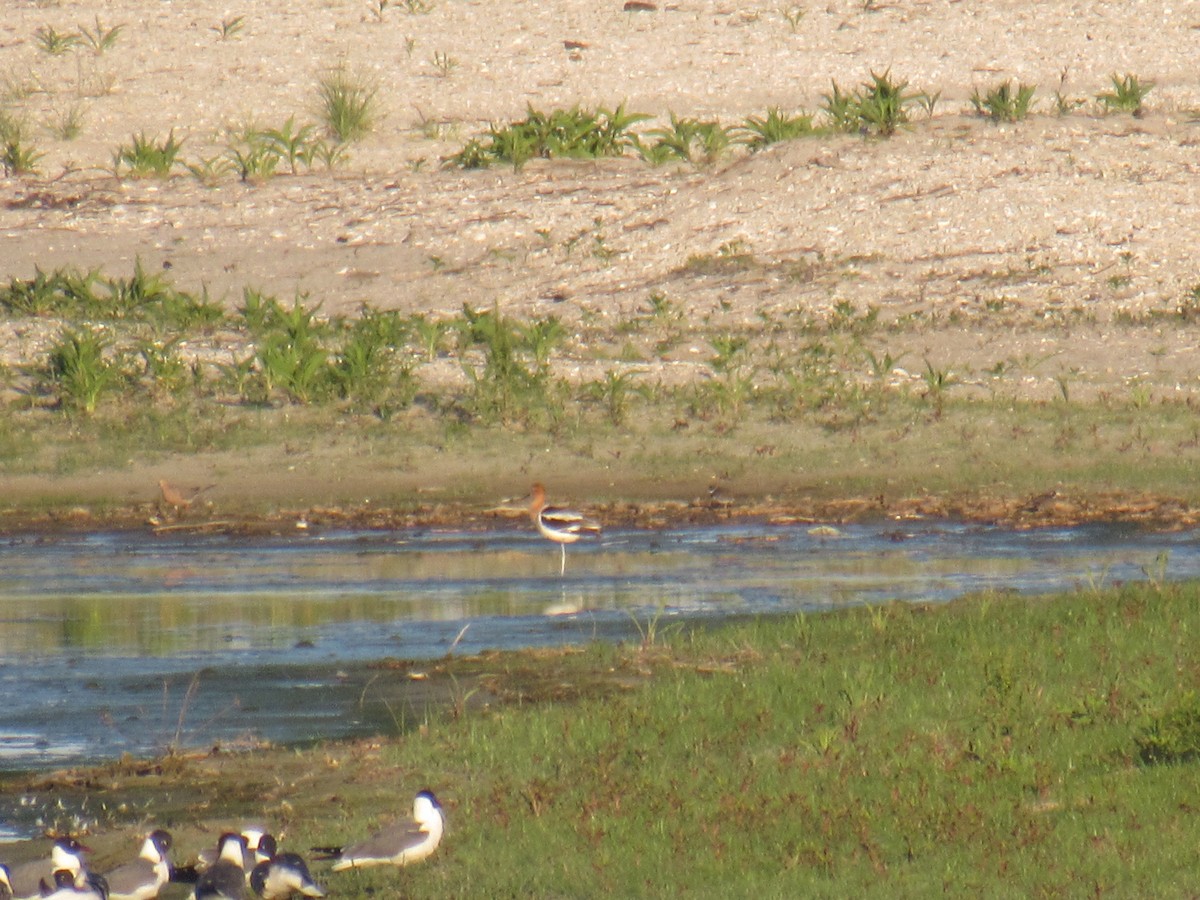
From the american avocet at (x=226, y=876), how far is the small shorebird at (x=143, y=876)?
129 mm

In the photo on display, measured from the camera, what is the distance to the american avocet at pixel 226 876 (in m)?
6.47

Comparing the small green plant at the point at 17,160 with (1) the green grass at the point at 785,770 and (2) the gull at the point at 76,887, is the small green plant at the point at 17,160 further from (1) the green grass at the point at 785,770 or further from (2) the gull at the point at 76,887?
(2) the gull at the point at 76,887

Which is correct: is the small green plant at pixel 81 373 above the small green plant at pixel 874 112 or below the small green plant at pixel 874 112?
below

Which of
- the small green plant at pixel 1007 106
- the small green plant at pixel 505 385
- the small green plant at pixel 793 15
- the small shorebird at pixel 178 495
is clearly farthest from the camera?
the small green plant at pixel 793 15

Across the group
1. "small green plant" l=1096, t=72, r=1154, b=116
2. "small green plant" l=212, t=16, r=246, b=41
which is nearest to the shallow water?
"small green plant" l=1096, t=72, r=1154, b=116

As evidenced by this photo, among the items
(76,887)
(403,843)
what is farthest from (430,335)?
(76,887)

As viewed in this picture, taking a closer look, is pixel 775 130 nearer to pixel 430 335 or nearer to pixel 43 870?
pixel 430 335

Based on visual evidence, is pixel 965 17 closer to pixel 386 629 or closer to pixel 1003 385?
pixel 1003 385

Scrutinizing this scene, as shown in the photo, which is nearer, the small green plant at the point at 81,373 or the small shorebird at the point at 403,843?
the small shorebird at the point at 403,843

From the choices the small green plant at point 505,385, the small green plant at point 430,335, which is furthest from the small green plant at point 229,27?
the small green plant at point 505,385

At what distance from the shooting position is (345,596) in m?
12.7

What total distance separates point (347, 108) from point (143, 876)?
22.8m

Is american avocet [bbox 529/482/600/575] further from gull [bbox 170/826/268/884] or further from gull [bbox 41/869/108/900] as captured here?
gull [bbox 41/869/108/900]

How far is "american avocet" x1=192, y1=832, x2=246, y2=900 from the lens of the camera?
6469mm
